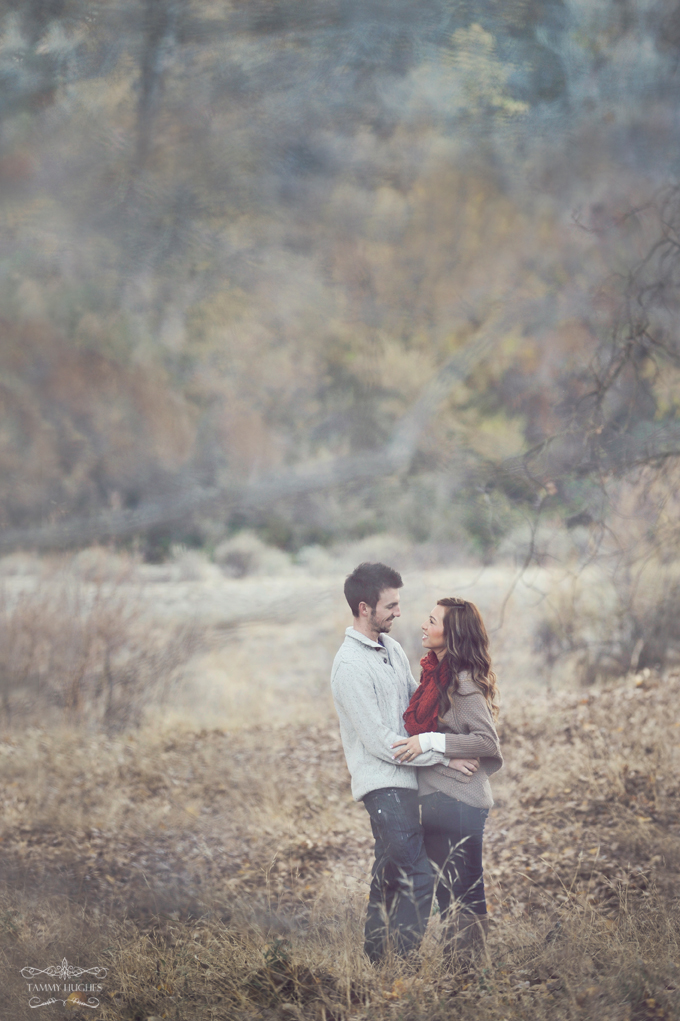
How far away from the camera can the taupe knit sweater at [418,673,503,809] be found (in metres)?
Result: 3.01

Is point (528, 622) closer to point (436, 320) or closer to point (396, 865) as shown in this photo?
point (436, 320)

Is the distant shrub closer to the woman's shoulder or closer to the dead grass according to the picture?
the dead grass

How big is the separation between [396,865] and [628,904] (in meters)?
2.02

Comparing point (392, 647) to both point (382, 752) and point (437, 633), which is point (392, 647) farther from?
point (382, 752)

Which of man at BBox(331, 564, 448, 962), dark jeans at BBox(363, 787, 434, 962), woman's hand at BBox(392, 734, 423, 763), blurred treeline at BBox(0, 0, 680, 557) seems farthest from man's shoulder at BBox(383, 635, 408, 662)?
blurred treeline at BBox(0, 0, 680, 557)

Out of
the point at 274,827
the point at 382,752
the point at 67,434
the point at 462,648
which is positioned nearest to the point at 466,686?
the point at 462,648

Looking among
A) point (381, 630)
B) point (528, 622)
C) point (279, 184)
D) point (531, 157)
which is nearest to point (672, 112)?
point (531, 157)

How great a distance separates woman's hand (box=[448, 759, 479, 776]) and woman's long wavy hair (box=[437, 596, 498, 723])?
17cm

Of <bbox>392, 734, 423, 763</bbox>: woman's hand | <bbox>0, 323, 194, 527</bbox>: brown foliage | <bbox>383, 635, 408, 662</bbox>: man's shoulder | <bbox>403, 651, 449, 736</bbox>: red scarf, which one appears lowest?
<bbox>392, 734, 423, 763</bbox>: woman's hand

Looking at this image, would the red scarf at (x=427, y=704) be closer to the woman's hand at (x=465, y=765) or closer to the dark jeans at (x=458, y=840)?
the woman's hand at (x=465, y=765)

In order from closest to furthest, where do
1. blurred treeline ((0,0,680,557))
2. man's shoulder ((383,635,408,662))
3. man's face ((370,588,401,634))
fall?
man's face ((370,588,401,634))
man's shoulder ((383,635,408,662))
blurred treeline ((0,0,680,557))

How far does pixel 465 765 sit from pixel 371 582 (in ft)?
2.58

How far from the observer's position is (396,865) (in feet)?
9.89

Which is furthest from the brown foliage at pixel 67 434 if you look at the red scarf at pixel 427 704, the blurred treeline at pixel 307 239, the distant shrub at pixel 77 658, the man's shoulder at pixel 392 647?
the red scarf at pixel 427 704
